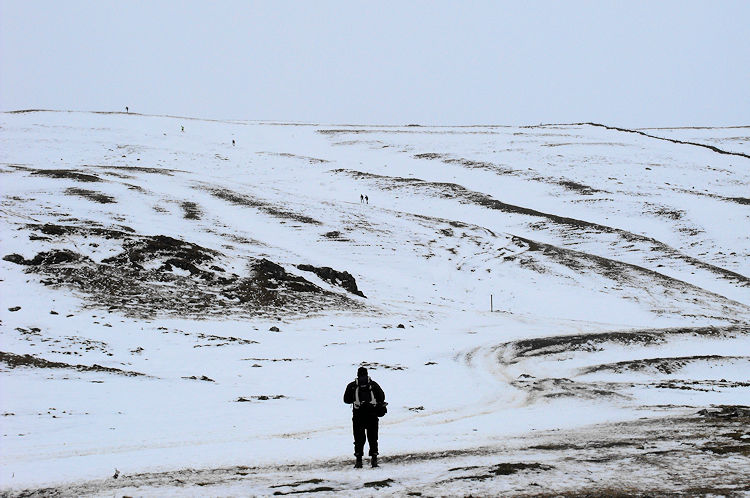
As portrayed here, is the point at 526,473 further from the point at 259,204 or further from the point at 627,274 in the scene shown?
the point at 259,204

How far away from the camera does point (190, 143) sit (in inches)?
3132

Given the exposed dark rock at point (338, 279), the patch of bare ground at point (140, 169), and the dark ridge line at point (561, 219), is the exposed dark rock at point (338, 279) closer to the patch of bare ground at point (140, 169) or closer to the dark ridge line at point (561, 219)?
the dark ridge line at point (561, 219)

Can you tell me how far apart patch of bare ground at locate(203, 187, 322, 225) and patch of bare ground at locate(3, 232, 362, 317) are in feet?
51.2

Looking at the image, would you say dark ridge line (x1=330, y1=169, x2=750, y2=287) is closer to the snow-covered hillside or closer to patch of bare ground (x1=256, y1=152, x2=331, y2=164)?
the snow-covered hillside

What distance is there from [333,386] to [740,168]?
64595mm

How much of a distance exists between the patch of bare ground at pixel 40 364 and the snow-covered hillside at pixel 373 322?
0.08 meters

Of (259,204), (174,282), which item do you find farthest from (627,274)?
(259,204)

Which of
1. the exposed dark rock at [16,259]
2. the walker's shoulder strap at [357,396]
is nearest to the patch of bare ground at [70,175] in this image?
A: the exposed dark rock at [16,259]

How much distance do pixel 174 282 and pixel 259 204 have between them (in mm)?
23277

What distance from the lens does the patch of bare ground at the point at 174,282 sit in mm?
26938

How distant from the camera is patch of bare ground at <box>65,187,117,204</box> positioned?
43647 millimetres

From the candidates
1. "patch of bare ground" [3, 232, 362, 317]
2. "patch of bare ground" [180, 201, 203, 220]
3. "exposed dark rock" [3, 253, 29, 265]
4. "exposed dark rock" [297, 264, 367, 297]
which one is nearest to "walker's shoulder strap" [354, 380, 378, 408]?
"patch of bare ground" [3, 232, 362, 317]

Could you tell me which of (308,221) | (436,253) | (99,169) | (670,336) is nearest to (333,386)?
(670,336)

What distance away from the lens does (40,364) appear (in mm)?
17938
